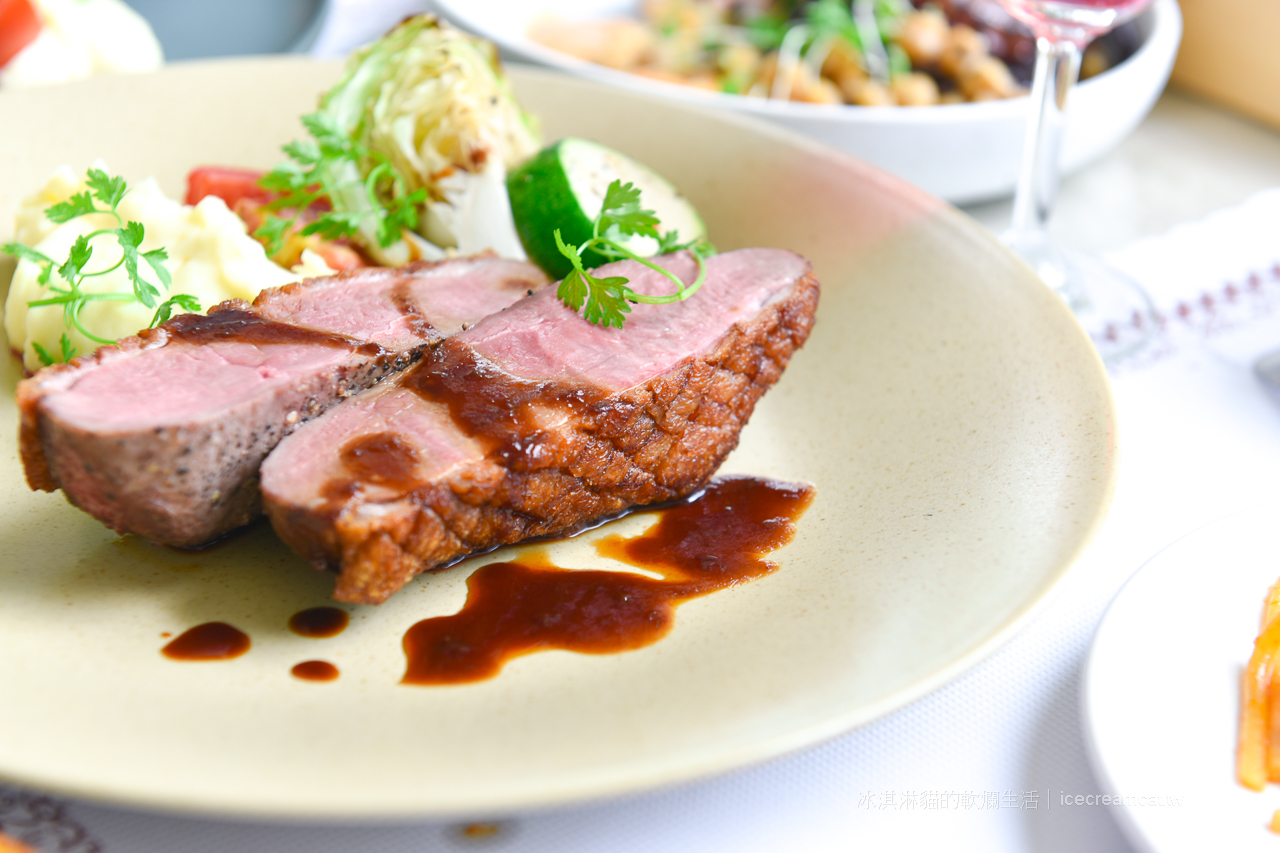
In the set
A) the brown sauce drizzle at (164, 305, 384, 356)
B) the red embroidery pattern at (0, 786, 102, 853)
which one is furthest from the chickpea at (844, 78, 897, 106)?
the red embroidery pattern at (0, 786, 102, 853)

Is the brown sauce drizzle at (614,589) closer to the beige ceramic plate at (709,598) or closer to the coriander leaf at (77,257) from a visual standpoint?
the beige ceramic plate at (709,598)

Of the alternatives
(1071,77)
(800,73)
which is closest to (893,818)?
(1071,77)

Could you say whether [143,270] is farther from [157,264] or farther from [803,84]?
[803,84]

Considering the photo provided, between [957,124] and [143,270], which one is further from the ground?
[143,270]

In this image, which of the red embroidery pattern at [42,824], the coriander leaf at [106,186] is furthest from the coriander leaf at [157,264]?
the red embroidery pattern at [42,824]

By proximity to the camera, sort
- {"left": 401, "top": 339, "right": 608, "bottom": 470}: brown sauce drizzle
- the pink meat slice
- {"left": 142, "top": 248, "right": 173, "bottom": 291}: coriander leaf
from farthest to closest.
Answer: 1. {"left": 142, "top": 248, "right": 173, "bottom": 291}: coriander leaf
2. {"left": 401, "top": 339, "right": 608, "bottom": 470}: brown sauce drizzle
3. the pink meat slice

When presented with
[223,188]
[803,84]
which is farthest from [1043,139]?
[223,188]

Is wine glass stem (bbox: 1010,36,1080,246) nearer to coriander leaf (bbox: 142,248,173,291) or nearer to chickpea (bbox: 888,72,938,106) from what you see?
chickpea (bbox: 888,72,938,106)
